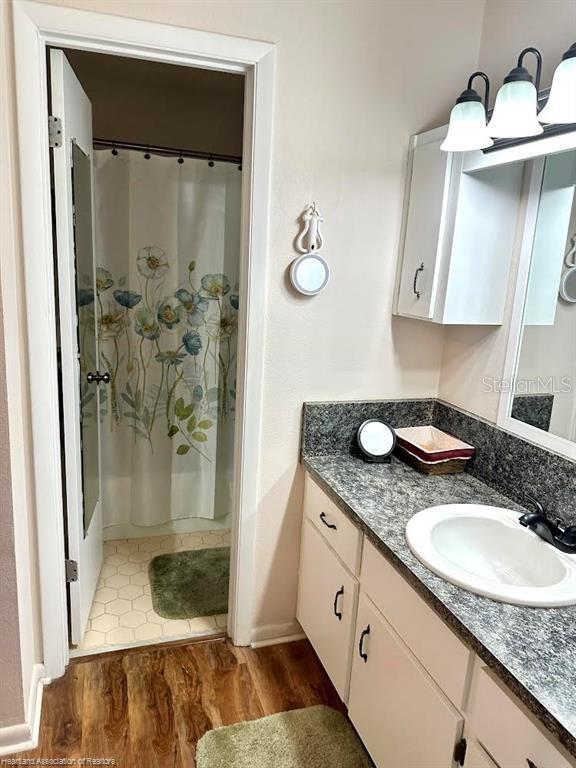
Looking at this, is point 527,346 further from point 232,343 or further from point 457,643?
point 232,343

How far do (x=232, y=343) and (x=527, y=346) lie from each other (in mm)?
1493

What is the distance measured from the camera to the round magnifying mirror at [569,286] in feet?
4.87

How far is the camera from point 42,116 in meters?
1.53

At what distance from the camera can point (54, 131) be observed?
64.2 inches

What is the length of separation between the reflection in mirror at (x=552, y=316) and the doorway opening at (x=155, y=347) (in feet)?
4.69

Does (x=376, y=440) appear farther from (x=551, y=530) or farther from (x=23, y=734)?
(x=23, y=734)

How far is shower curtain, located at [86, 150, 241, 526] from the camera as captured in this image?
2.49 meters

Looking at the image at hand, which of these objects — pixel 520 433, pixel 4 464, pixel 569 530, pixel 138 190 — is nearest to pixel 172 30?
pixel 138 190

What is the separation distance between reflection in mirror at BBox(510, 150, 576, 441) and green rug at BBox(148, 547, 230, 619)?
59.4 inches

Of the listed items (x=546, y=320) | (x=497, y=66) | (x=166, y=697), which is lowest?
(x=166, y=697)

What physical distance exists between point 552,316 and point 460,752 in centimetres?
114

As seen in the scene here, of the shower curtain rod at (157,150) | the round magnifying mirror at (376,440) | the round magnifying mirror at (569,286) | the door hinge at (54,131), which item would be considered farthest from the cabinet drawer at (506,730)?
the shower curtain rod at (157,150)

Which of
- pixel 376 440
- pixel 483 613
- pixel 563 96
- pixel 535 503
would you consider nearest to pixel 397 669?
pixel 483 613

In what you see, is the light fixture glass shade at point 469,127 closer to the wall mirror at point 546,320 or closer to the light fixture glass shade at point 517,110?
the light fixture glass shade at point 517,110
